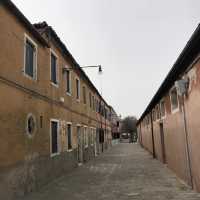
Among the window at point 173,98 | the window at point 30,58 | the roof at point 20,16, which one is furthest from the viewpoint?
the window at point 173,98

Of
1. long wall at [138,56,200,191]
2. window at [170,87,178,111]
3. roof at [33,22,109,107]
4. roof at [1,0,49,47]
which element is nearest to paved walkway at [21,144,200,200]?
long wall at [138,56,200,191]

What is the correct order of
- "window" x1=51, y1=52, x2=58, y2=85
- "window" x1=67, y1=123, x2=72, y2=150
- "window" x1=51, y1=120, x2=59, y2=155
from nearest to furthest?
"window" x1=51, y1=120, x2=59, y2=155 → "window" x1=51, y1=52, x2=58, y2=85 → "window" x1=67, y1=123, x2=72, y2=150

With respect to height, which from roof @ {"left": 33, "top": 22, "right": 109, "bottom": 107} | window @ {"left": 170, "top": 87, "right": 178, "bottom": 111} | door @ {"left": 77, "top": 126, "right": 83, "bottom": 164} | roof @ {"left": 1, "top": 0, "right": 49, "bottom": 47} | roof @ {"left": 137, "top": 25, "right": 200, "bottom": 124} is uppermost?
roof @ {"left": 33, "top": 22, "right": 109, "bottom": 107}

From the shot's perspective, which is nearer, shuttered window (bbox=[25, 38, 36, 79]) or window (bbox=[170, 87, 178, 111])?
shuttered window (bbox=[25, 38, 36, 79])

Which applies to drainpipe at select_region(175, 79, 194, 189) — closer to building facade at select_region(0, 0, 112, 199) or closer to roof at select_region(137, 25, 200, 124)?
roof at select_region(137, 25, 200, 124)

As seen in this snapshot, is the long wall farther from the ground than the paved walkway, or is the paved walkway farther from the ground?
the long wall

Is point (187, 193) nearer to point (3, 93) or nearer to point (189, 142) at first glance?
point (189, 142)

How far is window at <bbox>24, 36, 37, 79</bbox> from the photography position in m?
7.99

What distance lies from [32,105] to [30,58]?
→ 1.59 meters

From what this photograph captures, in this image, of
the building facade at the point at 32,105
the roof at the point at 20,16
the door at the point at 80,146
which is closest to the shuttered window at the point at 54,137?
the building facade at the point at 32,105

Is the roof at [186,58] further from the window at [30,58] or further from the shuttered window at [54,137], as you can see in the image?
the shuttered window at [54,137]

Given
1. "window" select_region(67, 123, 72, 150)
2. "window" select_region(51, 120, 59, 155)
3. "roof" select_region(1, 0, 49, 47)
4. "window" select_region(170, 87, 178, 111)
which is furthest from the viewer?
"window" select_region(67, 123, 72, 150)

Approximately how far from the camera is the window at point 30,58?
26.2 ft

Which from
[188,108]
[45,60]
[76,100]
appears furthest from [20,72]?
[76,100]
